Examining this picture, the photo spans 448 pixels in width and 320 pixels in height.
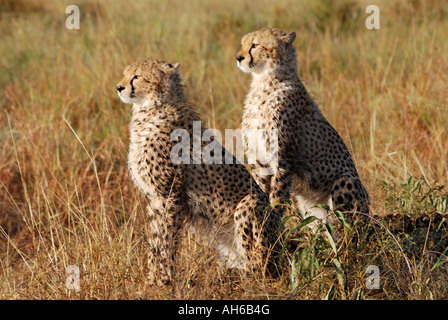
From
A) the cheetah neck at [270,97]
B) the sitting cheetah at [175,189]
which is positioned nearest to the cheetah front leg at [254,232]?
the sitting cheetah at [175,189]

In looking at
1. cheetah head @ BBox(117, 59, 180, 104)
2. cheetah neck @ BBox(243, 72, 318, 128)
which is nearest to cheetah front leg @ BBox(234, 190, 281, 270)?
cheetah neck @ BBox(243, 72, 318, 128)

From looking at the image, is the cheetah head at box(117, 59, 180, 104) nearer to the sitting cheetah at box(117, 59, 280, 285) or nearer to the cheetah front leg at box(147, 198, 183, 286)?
the sitting cheetah at box(117, 59, 280, 285)

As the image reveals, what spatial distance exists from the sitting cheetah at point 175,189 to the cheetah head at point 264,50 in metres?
0.42

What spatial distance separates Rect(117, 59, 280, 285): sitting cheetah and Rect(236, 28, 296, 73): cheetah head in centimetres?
42

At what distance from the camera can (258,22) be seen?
7777 millimetres

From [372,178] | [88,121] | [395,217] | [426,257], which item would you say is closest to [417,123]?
[372,178]

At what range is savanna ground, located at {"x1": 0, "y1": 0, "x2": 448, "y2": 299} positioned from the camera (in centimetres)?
290

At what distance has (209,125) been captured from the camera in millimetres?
5078

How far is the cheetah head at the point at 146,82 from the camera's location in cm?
327

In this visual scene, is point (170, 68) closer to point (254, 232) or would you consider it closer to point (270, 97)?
point (270, 97)

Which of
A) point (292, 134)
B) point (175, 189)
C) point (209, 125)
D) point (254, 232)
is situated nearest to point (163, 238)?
point (175, 189)
